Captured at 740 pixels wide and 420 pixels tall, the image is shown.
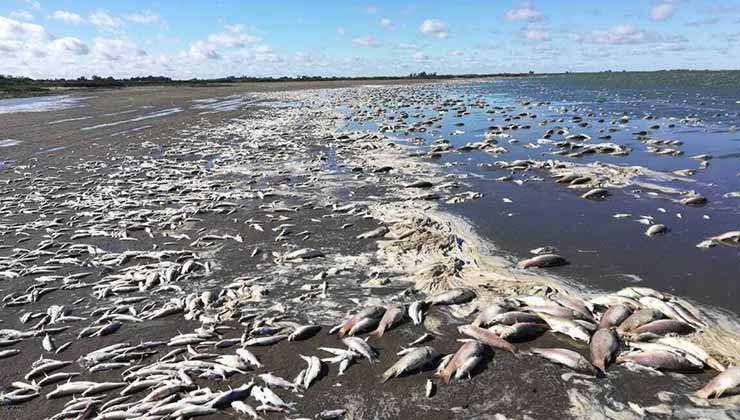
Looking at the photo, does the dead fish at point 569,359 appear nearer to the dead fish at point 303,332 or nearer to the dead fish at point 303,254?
the dead fish at point 303,332

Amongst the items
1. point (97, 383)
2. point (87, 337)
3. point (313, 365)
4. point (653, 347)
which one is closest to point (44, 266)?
point (87, 337)

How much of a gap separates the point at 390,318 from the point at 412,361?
1051 mm

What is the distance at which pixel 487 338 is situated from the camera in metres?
5.90

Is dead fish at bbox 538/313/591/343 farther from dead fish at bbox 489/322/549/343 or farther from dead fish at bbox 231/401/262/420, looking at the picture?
dead fish at bbox 231/401/262/420

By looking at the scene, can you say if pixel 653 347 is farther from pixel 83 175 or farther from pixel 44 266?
pixel 83 175

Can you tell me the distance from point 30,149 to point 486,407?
26.3 meters

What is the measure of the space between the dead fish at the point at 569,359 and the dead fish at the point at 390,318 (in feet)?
6.22

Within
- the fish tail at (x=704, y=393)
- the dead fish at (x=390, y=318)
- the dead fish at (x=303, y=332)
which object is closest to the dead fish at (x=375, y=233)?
the dead fish at (x=390, y=318)

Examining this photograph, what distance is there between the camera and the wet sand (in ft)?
16.3

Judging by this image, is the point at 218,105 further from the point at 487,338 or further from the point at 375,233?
the point at 487,338

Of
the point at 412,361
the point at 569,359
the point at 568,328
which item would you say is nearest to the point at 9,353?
the point at 412,361

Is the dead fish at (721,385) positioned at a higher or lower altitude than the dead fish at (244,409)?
higher

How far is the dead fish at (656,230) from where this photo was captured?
30.6 feet

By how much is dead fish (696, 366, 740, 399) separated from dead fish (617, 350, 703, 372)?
371 millimetres
